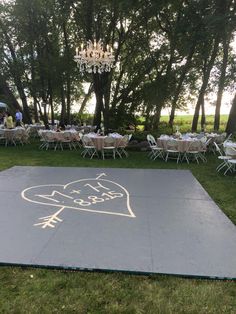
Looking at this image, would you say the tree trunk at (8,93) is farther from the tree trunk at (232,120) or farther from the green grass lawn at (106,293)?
the green grass lawn at (106,293)

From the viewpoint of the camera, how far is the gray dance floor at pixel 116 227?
394cm

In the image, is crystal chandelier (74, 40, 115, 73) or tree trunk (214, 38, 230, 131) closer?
crystal chandelier (74, 40, 115, 73)

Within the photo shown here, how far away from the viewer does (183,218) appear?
550 centimetres

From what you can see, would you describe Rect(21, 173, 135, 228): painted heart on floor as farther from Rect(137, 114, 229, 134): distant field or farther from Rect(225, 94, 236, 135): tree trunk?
Rect(137, 114, 229, 134): distant field

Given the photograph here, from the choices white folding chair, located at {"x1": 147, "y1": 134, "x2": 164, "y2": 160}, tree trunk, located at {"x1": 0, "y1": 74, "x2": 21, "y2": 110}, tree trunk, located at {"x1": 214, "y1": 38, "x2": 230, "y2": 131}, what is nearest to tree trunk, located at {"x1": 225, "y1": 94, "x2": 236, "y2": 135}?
tree trunk, located at {"x1": 214, "y1": 38, "x2": 230, "y2": 131}

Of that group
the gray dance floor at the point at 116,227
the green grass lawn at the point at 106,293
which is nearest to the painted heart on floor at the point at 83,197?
the gray dance floor at the point at 116,227

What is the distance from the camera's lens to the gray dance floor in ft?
12.9

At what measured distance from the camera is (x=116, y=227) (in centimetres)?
504

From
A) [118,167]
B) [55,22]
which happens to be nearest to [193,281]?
[118,167]

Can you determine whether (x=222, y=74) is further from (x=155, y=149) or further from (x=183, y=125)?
(x=183, y=125)

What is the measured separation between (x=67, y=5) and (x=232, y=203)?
14573 mm

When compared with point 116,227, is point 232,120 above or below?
above

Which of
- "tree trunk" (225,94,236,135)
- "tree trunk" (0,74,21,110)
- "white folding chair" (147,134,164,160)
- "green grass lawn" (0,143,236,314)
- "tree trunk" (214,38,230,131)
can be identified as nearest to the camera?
"green grass lawn" (0,143,236,314)

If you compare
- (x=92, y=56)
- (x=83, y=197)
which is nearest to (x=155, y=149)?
(x=92, y=56)
